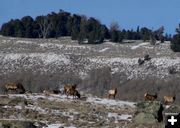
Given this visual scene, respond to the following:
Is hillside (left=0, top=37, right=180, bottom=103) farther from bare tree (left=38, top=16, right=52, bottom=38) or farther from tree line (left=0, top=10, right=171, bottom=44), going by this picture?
bare tree (left=38, top=16, right=52, bottom=38)

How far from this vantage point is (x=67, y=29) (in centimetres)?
12588

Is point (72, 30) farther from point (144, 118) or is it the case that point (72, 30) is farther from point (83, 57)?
point (144, 118)

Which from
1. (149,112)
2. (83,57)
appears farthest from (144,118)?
(83,57)

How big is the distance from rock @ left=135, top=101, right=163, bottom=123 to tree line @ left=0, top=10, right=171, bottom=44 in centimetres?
8345

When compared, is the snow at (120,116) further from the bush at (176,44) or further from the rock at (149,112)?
the bush at (176,44)

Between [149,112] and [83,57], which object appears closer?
[149,112]

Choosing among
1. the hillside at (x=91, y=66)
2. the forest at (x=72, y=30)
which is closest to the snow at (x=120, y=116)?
the hillside at (x=91, y=66)

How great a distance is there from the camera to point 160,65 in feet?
282

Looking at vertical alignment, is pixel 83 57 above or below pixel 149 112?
below

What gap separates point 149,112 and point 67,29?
9921cm

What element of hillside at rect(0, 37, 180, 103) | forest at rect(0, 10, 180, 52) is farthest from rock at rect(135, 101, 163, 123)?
forest at rect(0, 10, 180, 52)

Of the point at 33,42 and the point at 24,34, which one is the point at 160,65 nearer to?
the point at 33,42

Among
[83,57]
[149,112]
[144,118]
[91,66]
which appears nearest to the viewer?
[144,118]

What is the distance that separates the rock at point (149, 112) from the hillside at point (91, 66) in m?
40.4
